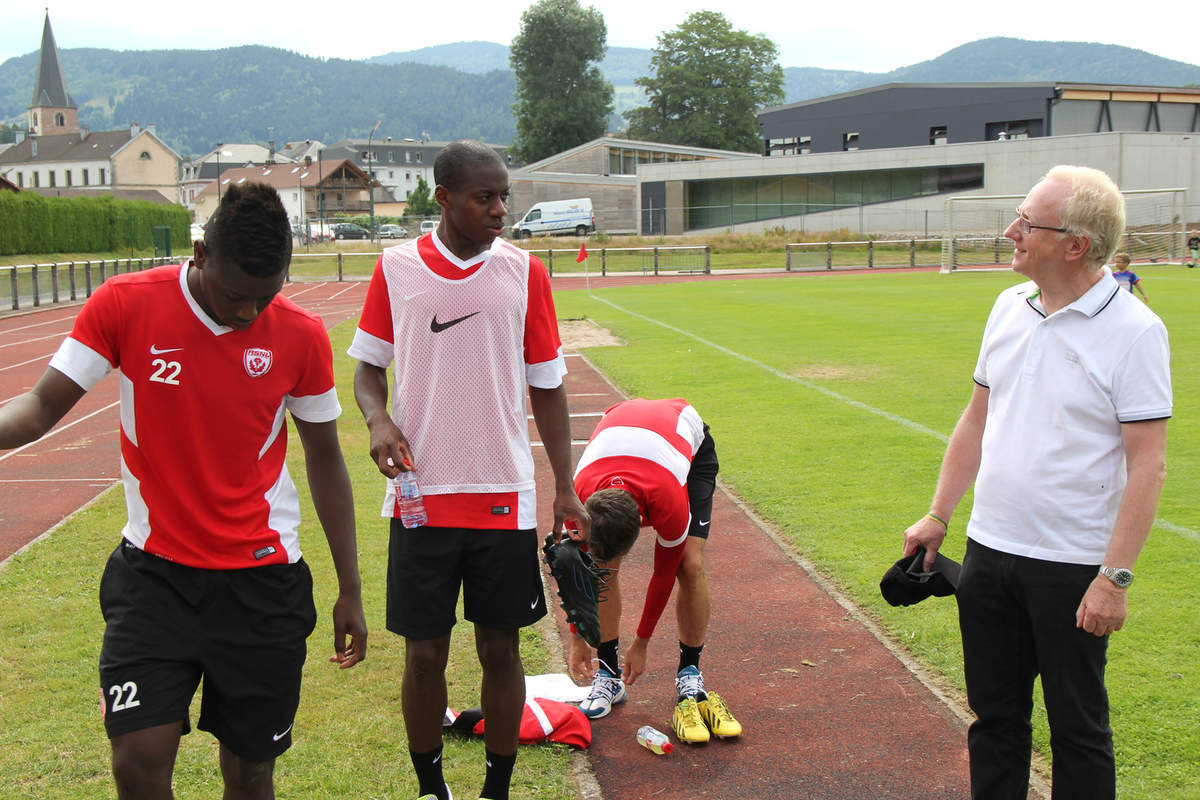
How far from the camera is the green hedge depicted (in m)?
37.7

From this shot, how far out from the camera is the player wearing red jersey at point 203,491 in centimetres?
257

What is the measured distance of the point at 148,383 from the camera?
104 inches

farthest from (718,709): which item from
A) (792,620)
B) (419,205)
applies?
(419,205)

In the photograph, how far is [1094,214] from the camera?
288 cm

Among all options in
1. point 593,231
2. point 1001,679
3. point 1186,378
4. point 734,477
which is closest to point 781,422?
point 734,477

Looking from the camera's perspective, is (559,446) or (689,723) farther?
(689,723)

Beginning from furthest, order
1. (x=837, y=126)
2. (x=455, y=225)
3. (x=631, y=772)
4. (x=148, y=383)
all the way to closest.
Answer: (x=837, y=126)
(x=631, y=772)
(x=455, y=225)
(x=148, y=383)

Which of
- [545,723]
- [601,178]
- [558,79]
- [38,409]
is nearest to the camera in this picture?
[38,409]

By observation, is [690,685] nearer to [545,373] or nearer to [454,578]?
[454,578]

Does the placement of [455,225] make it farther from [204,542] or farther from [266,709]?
[266,709]

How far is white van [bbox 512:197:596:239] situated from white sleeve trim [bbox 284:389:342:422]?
198 ft

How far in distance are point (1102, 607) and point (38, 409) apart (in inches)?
107

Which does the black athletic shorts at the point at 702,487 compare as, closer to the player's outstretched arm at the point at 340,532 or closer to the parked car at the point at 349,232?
the player's outstretched arm at the point at 340,532

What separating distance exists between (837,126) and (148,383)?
2899 inches
